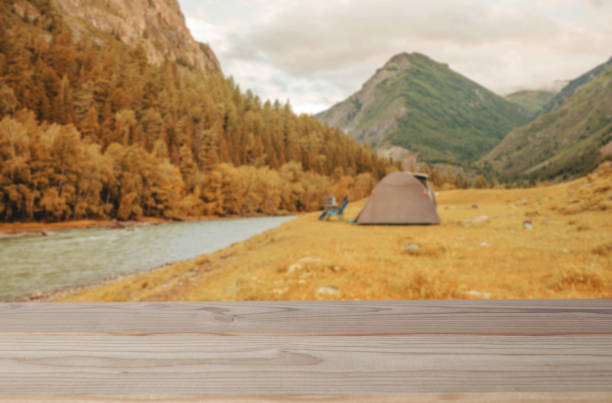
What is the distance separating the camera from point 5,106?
43.9m

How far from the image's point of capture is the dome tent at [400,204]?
15297mm

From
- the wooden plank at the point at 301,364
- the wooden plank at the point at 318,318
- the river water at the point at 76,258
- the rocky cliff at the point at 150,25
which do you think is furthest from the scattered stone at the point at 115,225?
the rocky cliff at the point at 150,25

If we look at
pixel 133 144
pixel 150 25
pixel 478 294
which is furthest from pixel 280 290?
pixel 150 25

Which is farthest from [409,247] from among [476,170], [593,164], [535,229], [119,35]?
[476,170]

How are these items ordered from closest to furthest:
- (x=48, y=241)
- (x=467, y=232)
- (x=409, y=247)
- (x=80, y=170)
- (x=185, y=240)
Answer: (x=409, y=247)
(x=467, y=232)
(x=48, y=241)
(x=185, y=240)
(x=80, y=170)

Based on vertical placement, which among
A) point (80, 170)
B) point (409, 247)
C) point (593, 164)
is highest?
point (593, 164)

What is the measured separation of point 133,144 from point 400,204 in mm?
43598

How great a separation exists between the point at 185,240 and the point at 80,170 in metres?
18.4

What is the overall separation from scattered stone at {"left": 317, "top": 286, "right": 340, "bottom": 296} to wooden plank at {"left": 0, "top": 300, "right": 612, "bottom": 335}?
4.44 m

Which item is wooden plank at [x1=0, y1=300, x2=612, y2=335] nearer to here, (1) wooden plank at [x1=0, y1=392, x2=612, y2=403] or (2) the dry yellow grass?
(1) wooden plank at [x1=0, y1=392, x2=612, y2=403]

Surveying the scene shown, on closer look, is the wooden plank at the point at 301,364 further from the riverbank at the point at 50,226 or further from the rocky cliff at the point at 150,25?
the rocky cliff at the point at 150,25

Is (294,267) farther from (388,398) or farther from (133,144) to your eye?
(133,144)

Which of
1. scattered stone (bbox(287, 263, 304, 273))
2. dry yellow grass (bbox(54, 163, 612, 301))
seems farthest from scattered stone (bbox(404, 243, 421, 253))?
scattered stone (bbox(287, 263, 304, 273))

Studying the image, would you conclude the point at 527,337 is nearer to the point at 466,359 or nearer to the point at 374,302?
the point at 466,359
